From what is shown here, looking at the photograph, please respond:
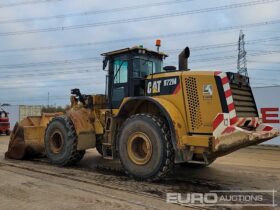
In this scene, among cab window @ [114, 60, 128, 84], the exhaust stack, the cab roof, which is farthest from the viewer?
cab window @ [114, 60, 128, 84]

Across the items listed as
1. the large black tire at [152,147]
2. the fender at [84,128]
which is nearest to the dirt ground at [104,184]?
the large black tire at [152,147]

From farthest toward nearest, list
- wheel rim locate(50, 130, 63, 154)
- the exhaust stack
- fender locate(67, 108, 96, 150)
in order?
wheel rim locate(50, 130, 63, 154)
fender locate(67, 108, 96, 150)
the exhaust stack

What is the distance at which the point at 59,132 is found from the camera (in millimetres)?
10078

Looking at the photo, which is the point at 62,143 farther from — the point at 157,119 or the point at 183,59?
the point at 183,59

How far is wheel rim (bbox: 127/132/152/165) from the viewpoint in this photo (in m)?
7.80

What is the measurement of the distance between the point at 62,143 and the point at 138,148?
8.66ft

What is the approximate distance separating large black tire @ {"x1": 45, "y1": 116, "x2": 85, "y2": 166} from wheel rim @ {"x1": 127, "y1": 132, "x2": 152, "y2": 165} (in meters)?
2.11

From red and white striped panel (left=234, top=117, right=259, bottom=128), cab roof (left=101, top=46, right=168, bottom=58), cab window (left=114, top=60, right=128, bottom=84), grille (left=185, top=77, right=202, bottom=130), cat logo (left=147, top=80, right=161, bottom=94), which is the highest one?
cab roof (left=101, top=46, right=168, bottom=58)

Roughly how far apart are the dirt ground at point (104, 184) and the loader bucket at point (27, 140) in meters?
0.44

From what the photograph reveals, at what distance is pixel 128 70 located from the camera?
9070 millimetres

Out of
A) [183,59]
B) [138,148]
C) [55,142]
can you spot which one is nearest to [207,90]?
[183,59]

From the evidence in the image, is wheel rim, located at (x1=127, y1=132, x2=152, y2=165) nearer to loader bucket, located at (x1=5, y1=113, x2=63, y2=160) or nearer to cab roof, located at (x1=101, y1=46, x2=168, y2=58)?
cab roof, located at (x1=101, y1=46, x2=168, y2=58)

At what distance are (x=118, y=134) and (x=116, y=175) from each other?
95cm

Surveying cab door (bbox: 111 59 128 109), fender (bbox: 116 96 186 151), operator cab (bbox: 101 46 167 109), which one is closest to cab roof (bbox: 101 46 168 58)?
operator cab (bbox: 101 46 167 109)
